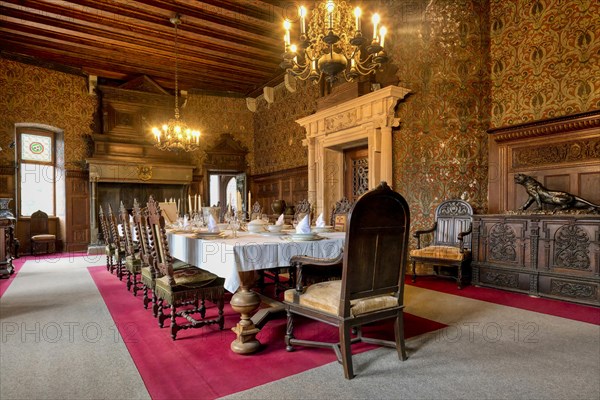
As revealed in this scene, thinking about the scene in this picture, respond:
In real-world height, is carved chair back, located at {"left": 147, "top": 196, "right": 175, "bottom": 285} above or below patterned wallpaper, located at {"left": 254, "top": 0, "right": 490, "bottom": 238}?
below

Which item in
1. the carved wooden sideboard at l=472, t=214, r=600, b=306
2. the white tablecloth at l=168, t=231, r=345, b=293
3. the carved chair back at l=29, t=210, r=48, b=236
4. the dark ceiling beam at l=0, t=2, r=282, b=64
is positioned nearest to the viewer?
the white tablecloth at l=168, t=231, r=345, b=293

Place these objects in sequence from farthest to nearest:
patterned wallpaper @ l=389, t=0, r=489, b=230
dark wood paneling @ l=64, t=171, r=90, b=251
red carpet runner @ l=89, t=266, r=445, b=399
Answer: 1. dark wood paneling @ l=64, t=171, r=90, b=251
2. patterned wallpaper @ l=389, t=0, r=489, b=230
3. red carpet runner @ l=89, t=266, r=445, b=399

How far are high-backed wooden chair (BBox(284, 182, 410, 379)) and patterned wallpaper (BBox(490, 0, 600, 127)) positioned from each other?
3.68 m

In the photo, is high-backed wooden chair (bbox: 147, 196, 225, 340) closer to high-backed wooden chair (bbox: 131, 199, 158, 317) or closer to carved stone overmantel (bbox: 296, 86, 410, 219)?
high-backed wooden chair (bbox: 131, 199, 158, 317)

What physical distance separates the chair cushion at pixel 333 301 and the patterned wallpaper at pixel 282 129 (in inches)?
247

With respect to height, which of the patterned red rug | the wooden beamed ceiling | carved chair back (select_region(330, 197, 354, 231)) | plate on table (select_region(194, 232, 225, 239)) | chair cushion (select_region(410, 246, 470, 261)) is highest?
the wooden beamed ceiling

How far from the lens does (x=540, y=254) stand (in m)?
4.07

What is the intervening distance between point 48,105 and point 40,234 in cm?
306

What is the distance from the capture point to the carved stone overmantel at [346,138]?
5645 mm

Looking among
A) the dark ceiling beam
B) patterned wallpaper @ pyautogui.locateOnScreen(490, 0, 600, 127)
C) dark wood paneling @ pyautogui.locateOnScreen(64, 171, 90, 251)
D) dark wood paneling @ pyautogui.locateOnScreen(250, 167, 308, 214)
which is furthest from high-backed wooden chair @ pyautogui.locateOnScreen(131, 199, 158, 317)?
dark wood paneling @ pyautogui.locateOnScreen(64, 171, 90, 251)

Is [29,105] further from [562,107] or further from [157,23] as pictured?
[562,107]

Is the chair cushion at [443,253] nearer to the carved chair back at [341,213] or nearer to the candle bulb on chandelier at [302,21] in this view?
the carved chair back at [341,213]

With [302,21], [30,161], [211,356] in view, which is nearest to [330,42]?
[302,21]

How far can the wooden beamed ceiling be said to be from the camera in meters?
6.06
